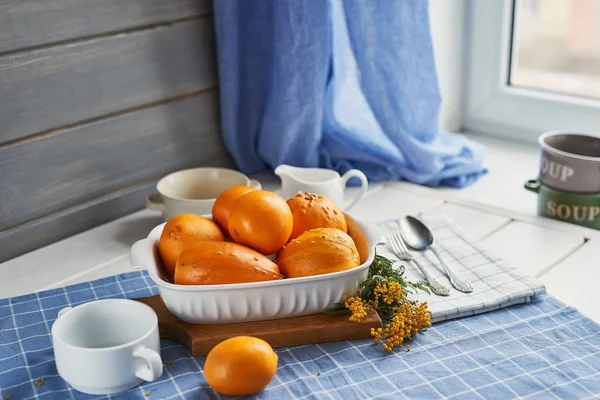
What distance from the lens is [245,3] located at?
1285 millimetres

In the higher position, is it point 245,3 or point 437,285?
point 245,3

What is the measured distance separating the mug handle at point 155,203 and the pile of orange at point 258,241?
10.6 inches

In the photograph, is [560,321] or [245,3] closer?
[560,321]

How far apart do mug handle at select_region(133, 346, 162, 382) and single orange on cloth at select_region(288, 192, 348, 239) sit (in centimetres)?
23

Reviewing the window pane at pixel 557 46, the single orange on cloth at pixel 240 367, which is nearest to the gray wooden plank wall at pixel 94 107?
the single orange on cloth at pixel 240 367

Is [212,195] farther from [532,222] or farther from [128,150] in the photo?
[532,222]

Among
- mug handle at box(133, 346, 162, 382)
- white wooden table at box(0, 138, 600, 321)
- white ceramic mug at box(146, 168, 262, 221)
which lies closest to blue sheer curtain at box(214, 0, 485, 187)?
white wooden table at box(0, 138, 600, 321)

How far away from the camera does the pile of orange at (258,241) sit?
762 mm

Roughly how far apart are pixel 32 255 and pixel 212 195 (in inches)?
11.5

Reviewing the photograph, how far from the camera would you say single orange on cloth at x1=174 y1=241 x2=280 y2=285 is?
29.7 inches

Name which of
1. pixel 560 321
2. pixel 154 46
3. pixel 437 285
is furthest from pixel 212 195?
pixel 560 321

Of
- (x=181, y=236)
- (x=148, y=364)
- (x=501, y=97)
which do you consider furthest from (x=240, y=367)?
(x=501, y=97)

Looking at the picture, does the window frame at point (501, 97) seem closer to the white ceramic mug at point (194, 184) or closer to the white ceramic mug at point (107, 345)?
the white ceramic mug at point (194, 184)

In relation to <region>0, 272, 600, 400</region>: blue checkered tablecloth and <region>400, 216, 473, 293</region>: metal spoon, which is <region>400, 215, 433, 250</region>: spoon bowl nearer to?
<region>400, 216, 473, 293</region>: metal spoon
